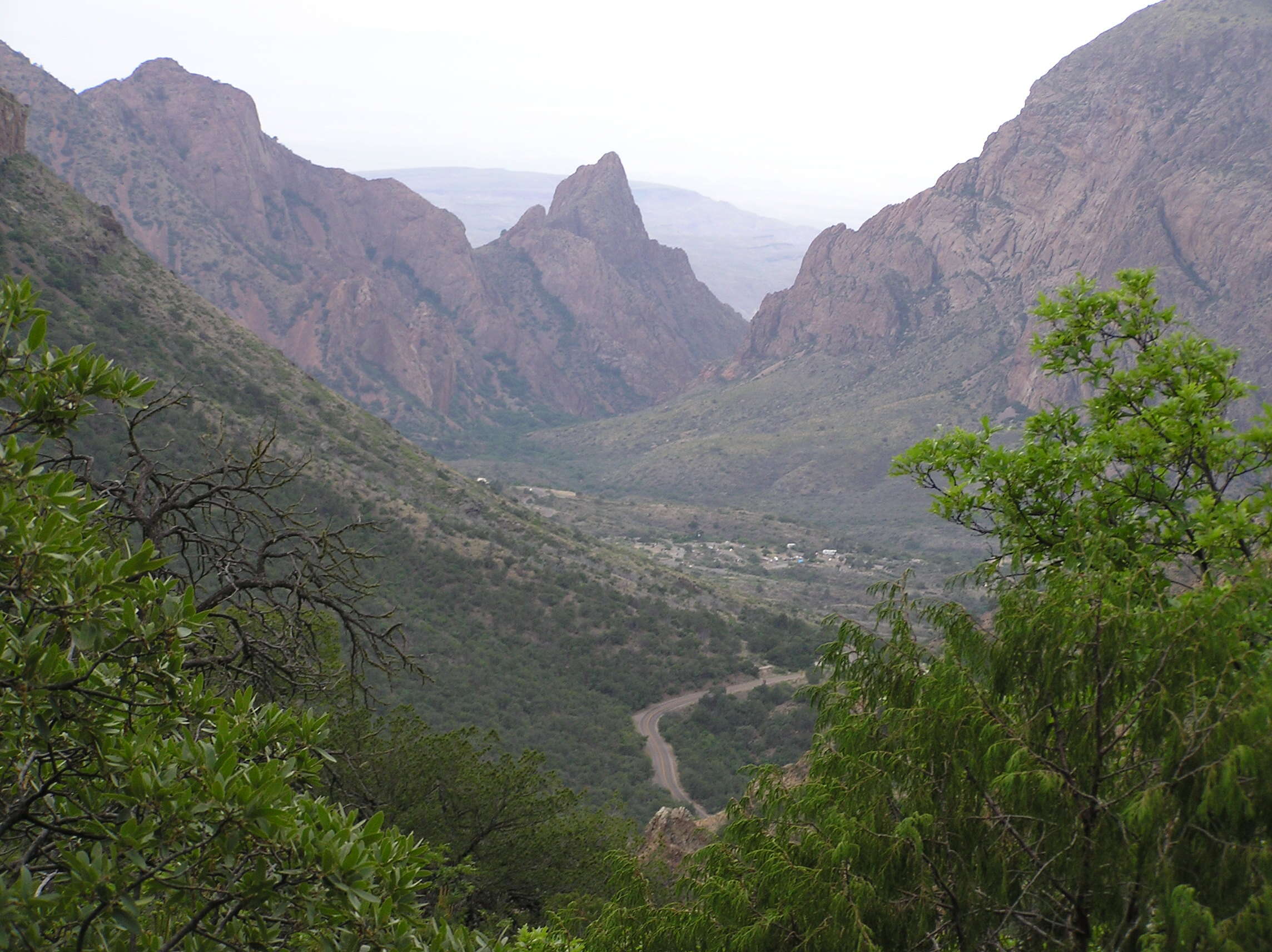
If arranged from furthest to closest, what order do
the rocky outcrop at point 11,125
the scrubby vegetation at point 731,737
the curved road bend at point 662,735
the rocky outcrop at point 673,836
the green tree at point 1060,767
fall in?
the rocky outcrop at point 11,125 → the scrubby vegetation at point 731,737 → the curved road bend at point 662,735 → the rocky outcrop at point 673,836 → the green tree at point 1060,767

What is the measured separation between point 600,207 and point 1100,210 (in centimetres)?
10960

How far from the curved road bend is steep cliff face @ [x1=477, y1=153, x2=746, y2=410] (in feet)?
450

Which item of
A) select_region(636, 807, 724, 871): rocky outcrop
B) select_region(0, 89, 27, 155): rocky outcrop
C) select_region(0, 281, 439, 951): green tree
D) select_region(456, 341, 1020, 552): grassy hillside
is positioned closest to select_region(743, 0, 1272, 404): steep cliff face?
select_region(456, 341, 1020, 552): grassy hillside

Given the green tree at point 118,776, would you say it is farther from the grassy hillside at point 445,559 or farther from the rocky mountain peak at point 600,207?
the rocky mountain peak at point 600,207

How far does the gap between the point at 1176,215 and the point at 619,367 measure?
101 meters

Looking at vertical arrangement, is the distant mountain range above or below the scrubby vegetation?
above

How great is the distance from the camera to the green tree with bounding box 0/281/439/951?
337 centimetres

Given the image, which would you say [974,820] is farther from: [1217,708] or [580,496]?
[580,496]

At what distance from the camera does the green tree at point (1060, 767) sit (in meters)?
4.25

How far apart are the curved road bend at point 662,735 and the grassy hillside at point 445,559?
577 mm

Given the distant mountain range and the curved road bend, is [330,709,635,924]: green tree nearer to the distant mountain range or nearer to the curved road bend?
the curved road bend

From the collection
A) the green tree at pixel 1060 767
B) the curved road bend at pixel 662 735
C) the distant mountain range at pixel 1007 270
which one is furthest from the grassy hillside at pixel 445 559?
the distant mountain range at pixel 1007 270

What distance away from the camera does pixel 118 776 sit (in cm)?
391

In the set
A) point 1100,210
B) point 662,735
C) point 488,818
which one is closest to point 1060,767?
point 488,818
